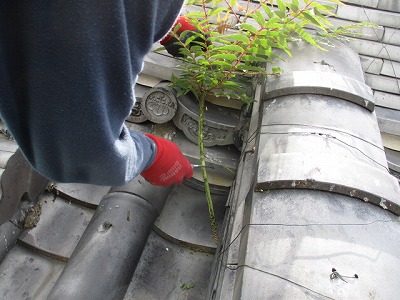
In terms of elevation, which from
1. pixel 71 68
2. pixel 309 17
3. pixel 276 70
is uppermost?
pixel 71 68

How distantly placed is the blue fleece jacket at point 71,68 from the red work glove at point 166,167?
117cm

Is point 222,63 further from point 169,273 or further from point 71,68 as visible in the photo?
point 71,68

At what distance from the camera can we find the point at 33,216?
264cm

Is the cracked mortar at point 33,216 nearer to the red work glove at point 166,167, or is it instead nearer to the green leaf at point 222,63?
the red work glove at point 166,167

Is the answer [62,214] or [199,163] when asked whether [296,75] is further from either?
[62,214]

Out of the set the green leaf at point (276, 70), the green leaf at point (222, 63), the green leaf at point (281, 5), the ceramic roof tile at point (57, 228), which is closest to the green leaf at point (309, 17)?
the green leaf at point (281, 5)

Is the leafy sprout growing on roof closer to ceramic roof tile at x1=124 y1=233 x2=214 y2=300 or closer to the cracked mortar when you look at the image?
ceramic roof tile at x1=124 y1=233 x2=214 y2=300

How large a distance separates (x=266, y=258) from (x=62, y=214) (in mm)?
1611

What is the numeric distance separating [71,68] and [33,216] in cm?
187

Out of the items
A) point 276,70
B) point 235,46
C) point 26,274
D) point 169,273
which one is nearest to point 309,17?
point 276,70

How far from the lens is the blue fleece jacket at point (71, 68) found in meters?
0.94

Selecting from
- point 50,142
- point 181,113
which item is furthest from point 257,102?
point 50,142

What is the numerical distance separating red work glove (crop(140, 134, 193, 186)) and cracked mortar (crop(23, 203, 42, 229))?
0.70 metres

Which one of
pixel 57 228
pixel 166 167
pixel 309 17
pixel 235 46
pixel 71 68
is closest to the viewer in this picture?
pixel 71 68
